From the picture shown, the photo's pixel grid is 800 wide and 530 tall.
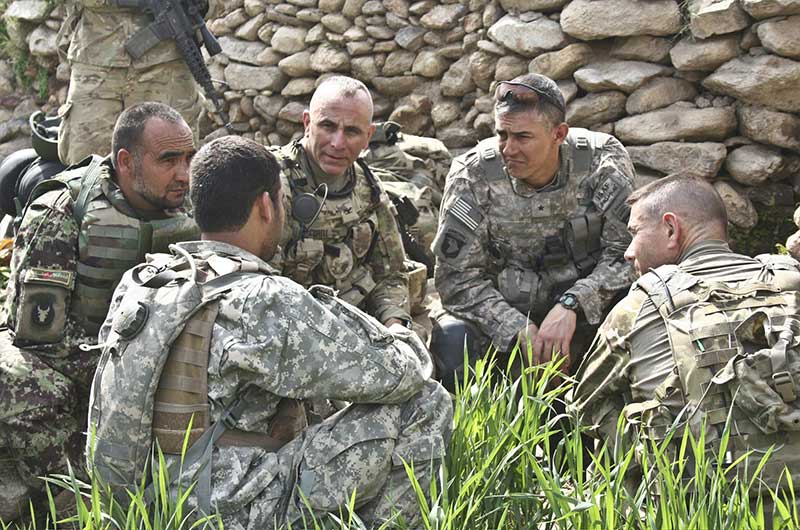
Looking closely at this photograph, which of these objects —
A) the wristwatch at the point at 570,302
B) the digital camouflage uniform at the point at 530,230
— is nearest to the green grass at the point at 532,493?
the wristwatch at the point at 570,302

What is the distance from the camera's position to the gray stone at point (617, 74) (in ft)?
18.6

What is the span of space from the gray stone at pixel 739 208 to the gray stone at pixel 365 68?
2.82 m

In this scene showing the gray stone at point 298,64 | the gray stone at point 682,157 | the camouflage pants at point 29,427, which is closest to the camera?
the camouflage pants at point 29,427

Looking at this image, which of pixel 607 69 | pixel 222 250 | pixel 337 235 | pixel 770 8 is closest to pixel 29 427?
pixel 222 250

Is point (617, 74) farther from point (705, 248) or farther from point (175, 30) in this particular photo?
point (705, 248)

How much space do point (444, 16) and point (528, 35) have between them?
88cm

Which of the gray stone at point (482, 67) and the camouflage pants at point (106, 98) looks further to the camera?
the gray stone at point (482, 67)

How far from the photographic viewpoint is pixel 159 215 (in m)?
3.60

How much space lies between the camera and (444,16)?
6.77 m

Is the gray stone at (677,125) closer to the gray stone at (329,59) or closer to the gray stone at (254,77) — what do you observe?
the gray stone at (329,59)

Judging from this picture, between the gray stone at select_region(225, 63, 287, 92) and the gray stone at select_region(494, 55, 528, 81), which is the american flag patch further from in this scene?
the gray stone at select_region(225, 63, 287, 92)

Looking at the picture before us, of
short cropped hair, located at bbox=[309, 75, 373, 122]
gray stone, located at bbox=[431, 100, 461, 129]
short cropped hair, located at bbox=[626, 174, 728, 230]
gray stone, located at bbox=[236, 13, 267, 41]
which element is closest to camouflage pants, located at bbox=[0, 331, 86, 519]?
short cropped hair, located at bbox=[309, 75, 373, 122]

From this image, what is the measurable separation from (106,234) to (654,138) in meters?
3.39

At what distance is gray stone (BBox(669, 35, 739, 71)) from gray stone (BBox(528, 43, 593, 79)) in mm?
540
